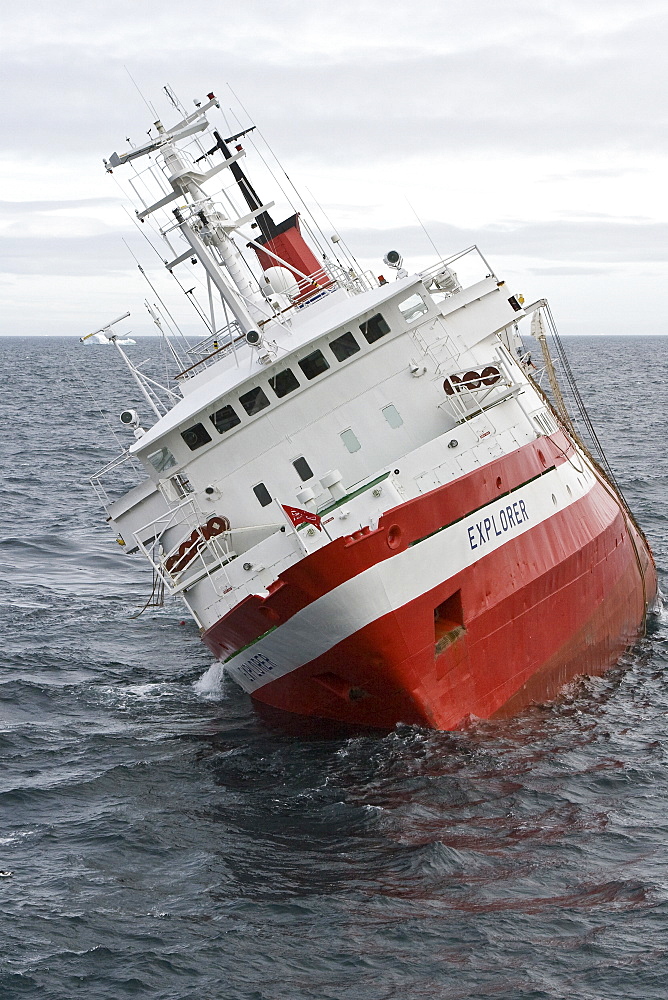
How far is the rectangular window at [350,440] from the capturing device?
54.6 ft

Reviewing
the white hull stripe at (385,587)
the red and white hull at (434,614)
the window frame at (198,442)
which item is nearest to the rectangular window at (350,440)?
the window frame at (198,442)

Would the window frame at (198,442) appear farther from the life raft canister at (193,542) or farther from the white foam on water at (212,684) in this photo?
the white foam on water at (212,684)

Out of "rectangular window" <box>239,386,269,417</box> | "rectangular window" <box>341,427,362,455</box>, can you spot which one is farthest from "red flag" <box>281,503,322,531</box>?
"rectangular window" <box>239,386,269,417</box>

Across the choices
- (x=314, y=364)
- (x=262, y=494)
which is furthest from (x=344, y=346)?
(x=262, y=494)

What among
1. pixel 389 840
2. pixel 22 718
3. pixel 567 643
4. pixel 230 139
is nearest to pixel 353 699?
pixel 389 840

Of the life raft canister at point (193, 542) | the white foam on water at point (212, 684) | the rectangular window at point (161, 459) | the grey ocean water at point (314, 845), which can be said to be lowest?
the grey ocean water at point (314, 845)

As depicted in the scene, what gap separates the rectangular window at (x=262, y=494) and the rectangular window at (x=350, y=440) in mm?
1497

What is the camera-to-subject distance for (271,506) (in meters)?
16.4

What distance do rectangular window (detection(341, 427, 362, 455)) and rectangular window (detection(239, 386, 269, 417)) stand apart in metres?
1.39

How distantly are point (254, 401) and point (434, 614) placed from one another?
4.85 meters

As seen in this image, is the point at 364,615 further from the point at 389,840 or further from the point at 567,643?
the point at 567,643

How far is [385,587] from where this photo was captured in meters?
13.5

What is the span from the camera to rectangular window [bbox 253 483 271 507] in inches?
650

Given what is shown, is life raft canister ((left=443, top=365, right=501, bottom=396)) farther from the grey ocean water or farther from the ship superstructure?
the grey ocean water
